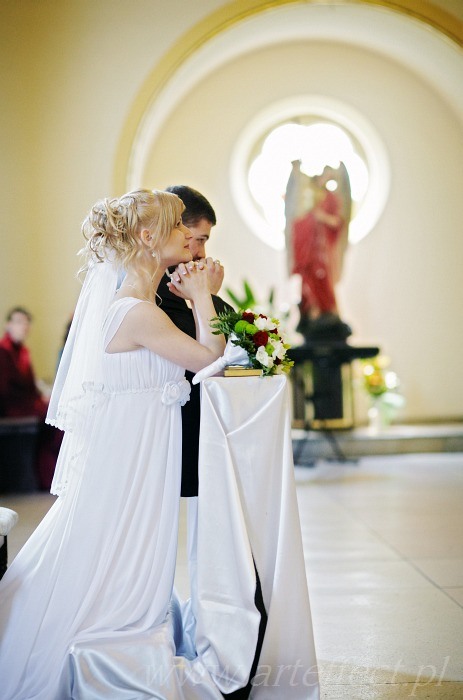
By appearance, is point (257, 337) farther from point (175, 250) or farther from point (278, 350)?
point (175, 250)

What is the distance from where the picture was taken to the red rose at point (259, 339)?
274 cm

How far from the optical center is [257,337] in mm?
2748

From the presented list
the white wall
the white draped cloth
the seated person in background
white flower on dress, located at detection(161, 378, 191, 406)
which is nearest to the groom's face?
white flower on dress, located at detection(161, 378, 191, 406)

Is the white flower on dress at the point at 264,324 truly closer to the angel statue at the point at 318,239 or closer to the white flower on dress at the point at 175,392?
the white flower on dress at the point at 175,392

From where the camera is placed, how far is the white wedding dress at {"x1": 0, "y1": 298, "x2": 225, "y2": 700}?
2.60 meters

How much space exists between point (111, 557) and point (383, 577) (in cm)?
208

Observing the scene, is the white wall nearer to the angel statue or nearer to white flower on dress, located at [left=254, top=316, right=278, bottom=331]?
the angel statue

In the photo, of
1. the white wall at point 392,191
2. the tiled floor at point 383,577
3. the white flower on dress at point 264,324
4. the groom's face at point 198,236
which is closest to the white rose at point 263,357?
the white flower on dress at point 264,324

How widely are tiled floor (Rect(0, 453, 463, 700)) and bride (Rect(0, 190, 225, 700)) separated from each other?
75cm

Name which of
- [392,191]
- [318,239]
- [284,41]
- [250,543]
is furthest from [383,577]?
[284,41]

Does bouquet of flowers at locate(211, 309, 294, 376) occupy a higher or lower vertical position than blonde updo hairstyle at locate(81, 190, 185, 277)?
lower

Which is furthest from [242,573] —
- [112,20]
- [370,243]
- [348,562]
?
[370,243]

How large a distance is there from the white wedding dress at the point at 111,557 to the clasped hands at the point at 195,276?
0.23 m

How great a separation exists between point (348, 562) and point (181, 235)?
2572 millimetres
